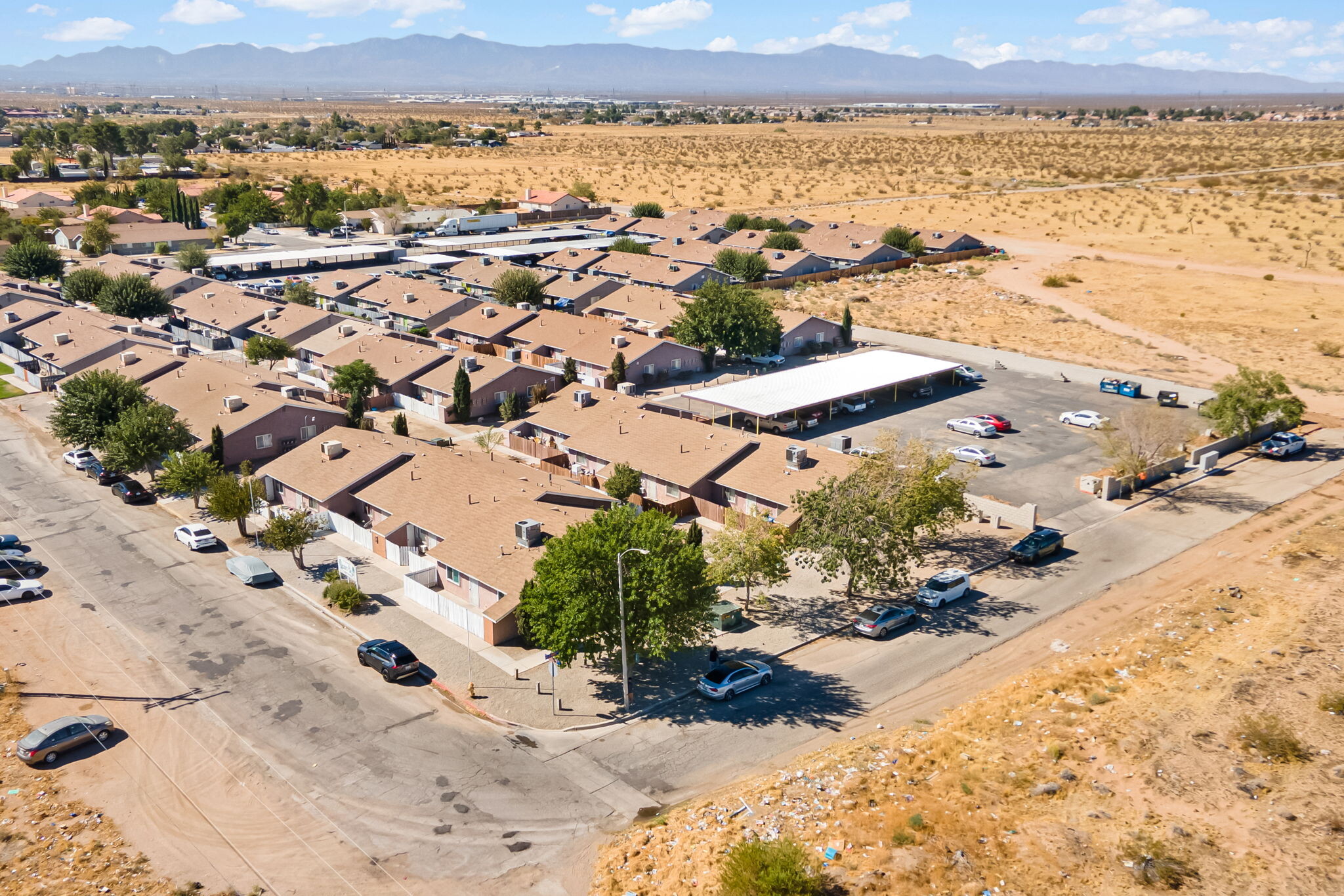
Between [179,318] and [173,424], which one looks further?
[179,318]

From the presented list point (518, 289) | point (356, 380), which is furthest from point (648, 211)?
point (356, 380)

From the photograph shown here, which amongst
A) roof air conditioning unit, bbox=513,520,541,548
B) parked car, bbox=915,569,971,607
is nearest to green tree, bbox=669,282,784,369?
parked car, bbox=915,569,971,607

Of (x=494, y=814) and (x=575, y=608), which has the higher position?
(x=575, y=608)

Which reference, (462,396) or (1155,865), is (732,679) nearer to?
(1155,865)

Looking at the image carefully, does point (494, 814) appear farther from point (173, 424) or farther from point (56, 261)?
point (56, 261)

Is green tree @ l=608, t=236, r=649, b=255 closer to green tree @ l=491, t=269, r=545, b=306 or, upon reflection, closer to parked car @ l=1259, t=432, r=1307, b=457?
green tree @ l=491, t=269, r=545, b=306

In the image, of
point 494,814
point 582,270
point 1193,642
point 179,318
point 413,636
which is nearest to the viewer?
point 494,814

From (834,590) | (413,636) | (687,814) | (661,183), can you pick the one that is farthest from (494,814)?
(661,183)

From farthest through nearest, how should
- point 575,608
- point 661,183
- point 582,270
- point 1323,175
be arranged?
point 661,183 < point 1323,175 < point 582,270 < point 575,608
